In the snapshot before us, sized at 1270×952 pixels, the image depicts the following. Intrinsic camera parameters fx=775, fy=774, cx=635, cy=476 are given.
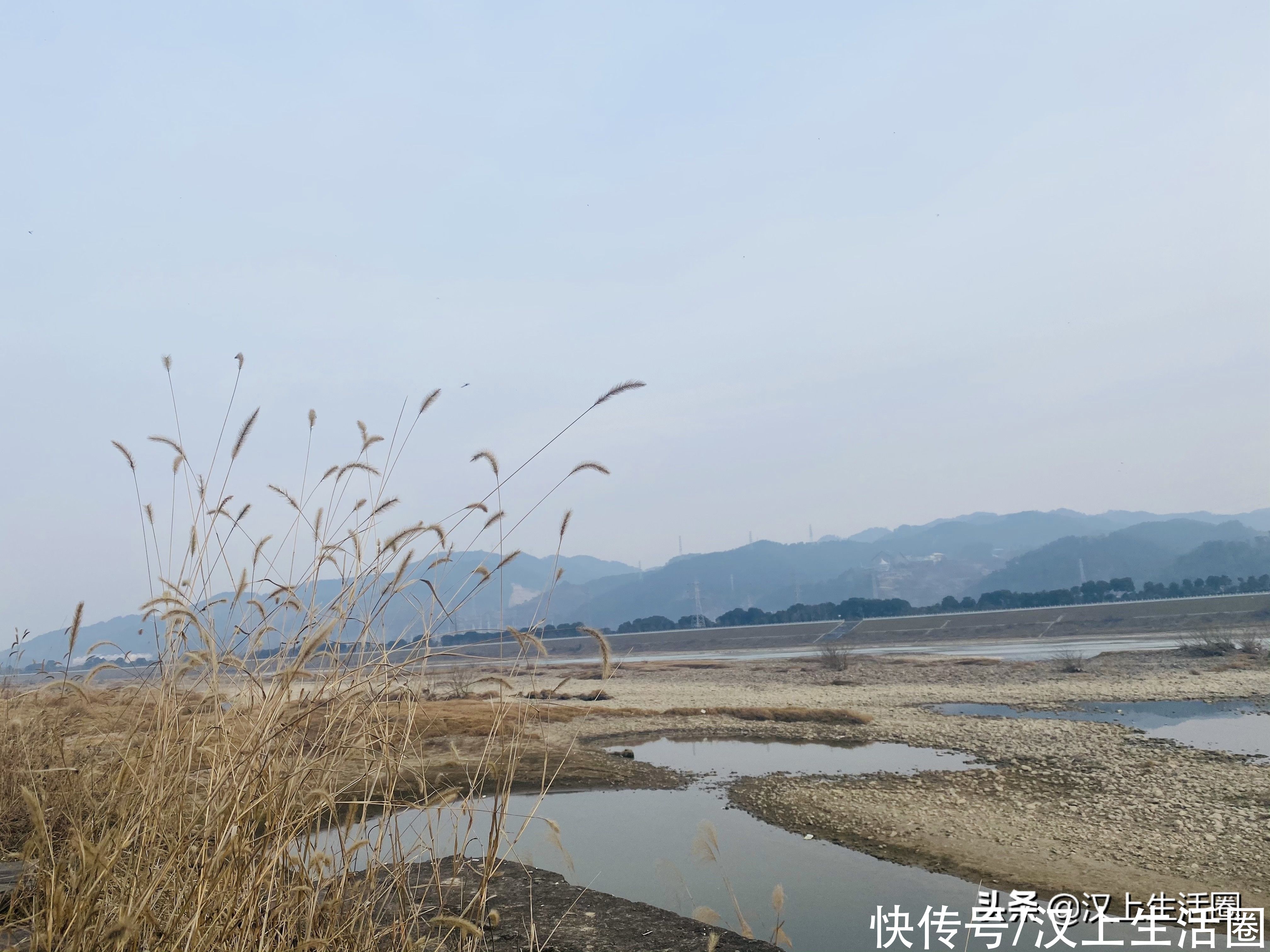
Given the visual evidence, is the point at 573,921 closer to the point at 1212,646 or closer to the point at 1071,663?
the point at 1071,663

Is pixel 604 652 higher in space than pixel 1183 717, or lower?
higher

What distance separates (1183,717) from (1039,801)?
11.2m

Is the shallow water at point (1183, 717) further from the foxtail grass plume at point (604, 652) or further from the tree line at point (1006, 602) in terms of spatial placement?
the tree line at point (1006, 602)

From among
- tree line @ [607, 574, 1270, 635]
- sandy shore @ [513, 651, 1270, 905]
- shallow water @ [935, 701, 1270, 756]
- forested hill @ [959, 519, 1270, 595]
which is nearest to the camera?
sandy shore @ [513, 651, 1270, 905]

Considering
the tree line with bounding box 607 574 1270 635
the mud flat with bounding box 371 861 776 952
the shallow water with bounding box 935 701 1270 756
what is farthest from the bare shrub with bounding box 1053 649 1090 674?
the tree line with bounding box 607 574 1270 635

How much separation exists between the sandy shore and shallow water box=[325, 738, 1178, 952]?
510 millimetres

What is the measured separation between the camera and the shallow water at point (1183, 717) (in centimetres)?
1488

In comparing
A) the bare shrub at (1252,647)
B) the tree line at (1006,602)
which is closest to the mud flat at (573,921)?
the bare shrub at (1252,647)

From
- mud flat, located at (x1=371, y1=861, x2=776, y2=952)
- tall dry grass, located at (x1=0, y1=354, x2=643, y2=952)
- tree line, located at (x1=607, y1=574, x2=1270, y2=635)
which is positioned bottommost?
tree line, located at (x1=607, y1=574, x2=1270, y2=635)

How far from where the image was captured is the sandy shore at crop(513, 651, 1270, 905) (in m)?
7.88

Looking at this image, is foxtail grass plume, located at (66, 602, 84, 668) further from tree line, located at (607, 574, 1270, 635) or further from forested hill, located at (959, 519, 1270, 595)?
forested hill, located at (959, 519, 1270, 595)

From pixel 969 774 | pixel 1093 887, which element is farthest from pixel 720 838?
pixel 969 774

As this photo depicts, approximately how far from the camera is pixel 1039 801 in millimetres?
10445

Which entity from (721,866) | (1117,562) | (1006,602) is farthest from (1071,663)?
(1117,562)
